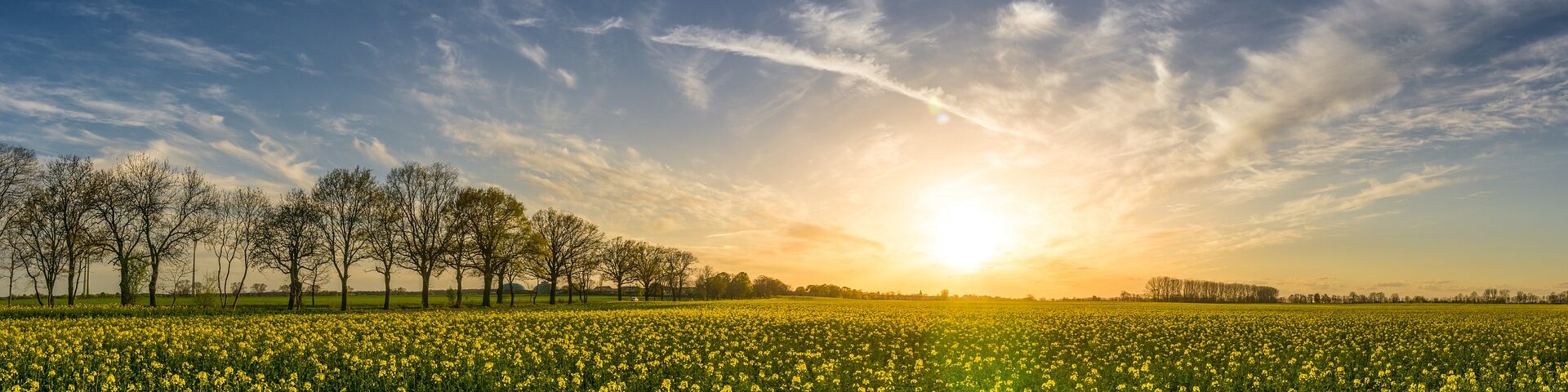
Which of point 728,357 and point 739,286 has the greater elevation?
point 728,357

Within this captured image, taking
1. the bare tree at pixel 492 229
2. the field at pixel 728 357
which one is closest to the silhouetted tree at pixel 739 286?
the bare tree at pixel 492 229

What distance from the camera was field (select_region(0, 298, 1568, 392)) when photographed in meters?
15.1

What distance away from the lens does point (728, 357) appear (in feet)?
60.8

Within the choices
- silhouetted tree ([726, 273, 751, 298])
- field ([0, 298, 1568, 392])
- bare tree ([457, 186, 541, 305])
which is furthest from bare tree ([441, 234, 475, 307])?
silhouetted tree ([726, 273, 751, 298])

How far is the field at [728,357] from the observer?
595 inches

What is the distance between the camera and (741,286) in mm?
135500

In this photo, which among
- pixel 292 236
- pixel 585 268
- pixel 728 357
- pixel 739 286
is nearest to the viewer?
pixel 728 357

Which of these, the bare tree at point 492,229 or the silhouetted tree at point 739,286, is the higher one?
the bare tree at point 492,229

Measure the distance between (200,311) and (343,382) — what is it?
3306cm

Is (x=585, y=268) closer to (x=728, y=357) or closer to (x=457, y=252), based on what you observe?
(x=457, y=252)

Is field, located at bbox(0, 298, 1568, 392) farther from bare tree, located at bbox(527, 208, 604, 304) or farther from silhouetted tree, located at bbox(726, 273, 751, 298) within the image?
silhouetted tree, located at bbox(726, 273, 751, 298)

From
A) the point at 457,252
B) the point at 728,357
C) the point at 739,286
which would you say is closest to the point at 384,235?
the point at 457,252

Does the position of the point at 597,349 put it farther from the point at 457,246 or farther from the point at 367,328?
the point at 457,246

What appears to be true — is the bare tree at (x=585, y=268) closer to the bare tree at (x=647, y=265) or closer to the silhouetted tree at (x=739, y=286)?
the bare tree at (x=647, y=265)
